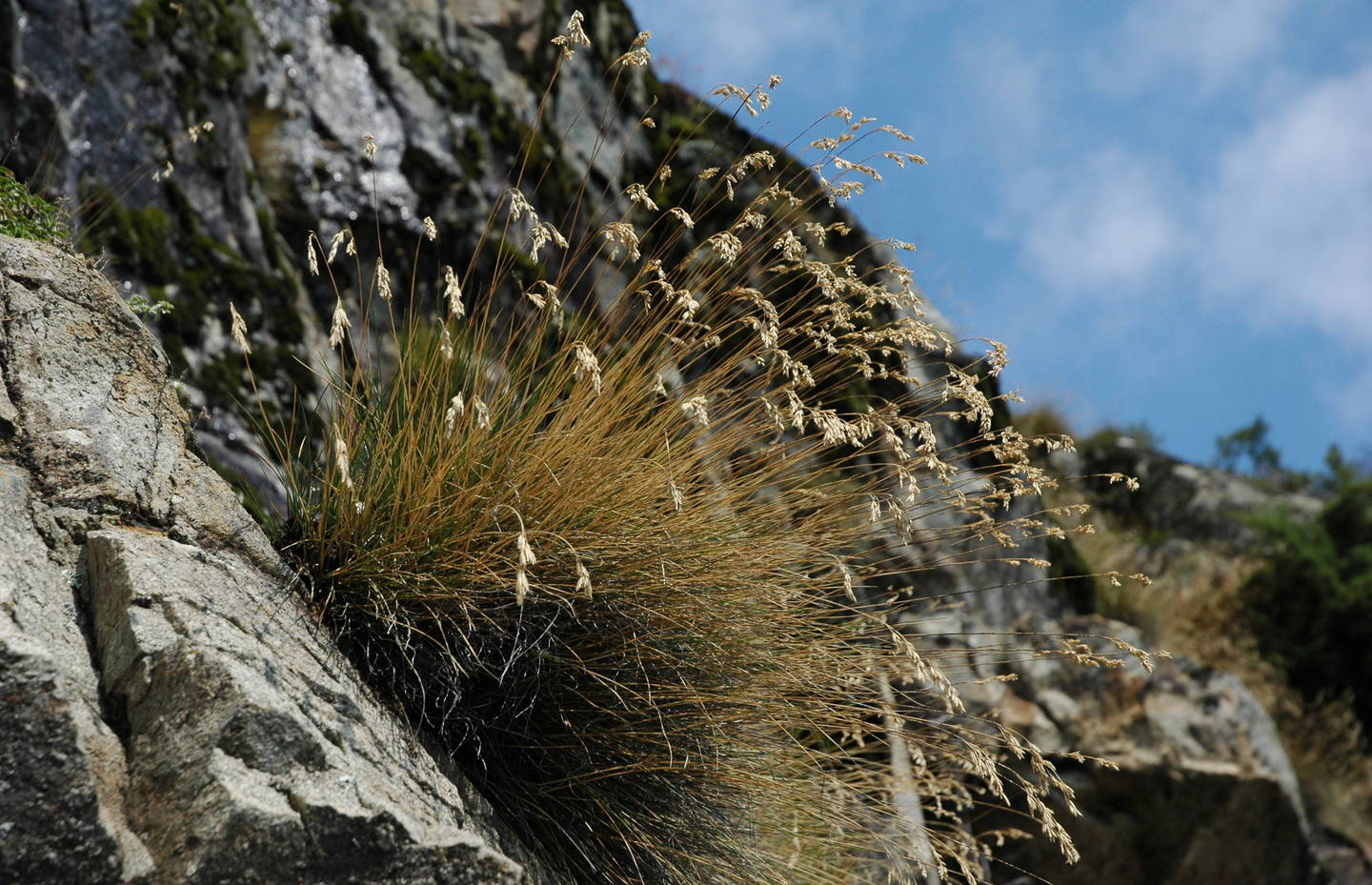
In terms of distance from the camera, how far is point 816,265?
2691 millimetres

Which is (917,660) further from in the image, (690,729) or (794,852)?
(794,852)

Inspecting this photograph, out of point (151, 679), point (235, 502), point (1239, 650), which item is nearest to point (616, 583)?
point (235, 502)

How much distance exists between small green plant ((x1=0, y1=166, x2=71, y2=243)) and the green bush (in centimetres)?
1131

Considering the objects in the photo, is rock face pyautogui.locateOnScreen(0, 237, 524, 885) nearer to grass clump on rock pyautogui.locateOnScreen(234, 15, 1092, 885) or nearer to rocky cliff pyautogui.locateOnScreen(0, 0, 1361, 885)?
rocky cliff pyautogui.locateOnScreen(0, 0, 1361, 885)

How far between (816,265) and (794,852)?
5.38 ft

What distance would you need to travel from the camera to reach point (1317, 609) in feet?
36.8

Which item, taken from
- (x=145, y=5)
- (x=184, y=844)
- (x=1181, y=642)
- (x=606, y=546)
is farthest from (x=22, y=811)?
(x=1181, y=642)

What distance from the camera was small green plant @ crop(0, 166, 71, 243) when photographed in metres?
2.65

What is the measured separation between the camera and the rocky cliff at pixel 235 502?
173cm

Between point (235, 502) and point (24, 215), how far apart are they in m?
1.14

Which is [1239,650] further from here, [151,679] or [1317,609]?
[151,679]

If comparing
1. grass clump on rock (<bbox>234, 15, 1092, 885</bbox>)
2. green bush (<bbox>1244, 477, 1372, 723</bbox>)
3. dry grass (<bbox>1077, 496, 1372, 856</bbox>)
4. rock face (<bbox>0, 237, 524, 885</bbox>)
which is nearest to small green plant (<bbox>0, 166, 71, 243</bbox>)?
rock face (<bbox>0, 237, 524, 885</bbox>)

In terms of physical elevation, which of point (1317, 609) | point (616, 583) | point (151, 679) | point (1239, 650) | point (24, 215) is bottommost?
point (151, 679)

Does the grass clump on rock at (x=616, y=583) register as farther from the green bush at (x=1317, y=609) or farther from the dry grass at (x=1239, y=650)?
the green bush at (x=1317, y=609)
